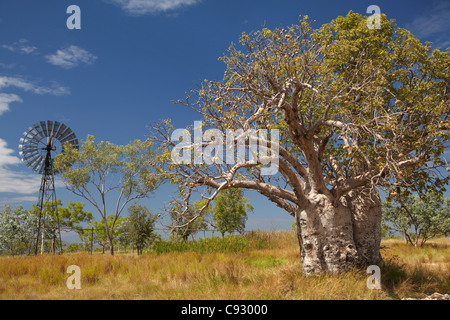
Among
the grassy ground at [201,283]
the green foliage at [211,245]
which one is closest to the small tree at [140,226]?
the green foliage at [211,245]

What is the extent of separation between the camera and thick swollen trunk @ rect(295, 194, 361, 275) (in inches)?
358

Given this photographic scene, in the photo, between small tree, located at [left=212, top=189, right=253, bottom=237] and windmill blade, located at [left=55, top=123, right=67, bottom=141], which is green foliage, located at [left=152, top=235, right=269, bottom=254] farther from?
windmill blade, located at [left=55, top=123, right=67, bottom=141]

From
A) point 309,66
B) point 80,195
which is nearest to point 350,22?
point 309,66

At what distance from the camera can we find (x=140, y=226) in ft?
70.6

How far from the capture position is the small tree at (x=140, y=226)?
2141 cm

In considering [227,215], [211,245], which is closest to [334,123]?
[211,245]

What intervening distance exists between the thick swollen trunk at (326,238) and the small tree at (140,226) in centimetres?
1426

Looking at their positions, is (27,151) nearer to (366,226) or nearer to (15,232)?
(15,232)

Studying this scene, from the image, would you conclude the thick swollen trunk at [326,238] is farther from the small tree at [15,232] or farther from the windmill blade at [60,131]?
the small tree at [15,232]

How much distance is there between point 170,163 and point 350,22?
8913 millimetres

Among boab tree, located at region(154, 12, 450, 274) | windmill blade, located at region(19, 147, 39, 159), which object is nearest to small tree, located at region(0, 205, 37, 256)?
windmill blade, located at region(19, 147, 39, 159)

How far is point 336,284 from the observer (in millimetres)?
7758

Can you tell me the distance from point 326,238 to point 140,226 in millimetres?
15439
